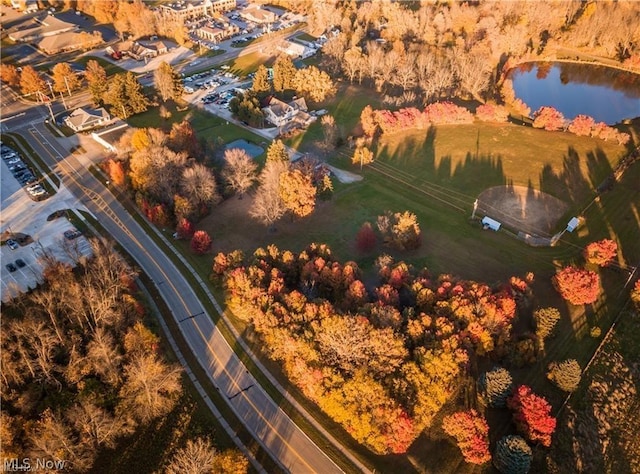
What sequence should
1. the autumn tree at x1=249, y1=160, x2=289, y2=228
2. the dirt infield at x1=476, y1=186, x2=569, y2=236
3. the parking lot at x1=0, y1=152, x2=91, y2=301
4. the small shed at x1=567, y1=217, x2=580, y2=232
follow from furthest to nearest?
1. the dirt infield at x1=476, y1=186, x2=569, y2=236
2. the small shed at x1=567, y1=217, x2=580, y2=232
3. the autumn tree at x1=249, y1=160, x2=289, y2=228
4. the parking lot at x1=0, y1=152, x2=91, y2=301

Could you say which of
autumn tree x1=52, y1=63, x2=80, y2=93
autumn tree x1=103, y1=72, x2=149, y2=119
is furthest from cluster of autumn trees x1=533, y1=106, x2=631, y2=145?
autumn tree x1=52, y1=63, x2=80, y2=93

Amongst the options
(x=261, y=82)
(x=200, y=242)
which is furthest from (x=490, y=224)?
(x=261, y=82)

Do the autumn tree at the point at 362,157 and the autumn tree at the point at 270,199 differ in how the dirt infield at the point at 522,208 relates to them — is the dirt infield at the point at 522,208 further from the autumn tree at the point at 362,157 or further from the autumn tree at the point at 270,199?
the autumn tree at the point at 270,199

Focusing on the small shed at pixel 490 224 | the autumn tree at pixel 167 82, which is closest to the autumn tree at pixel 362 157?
the small shed at pixel 490 224

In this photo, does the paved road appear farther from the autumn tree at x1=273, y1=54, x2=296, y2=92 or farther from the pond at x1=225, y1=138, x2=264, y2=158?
the autumn tree at x1=273, y1=54, x2=296, y2=92

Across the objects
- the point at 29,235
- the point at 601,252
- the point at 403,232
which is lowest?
the point at 29,235

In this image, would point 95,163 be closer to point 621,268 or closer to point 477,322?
point 477,322

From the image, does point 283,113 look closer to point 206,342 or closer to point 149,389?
point 206,342
